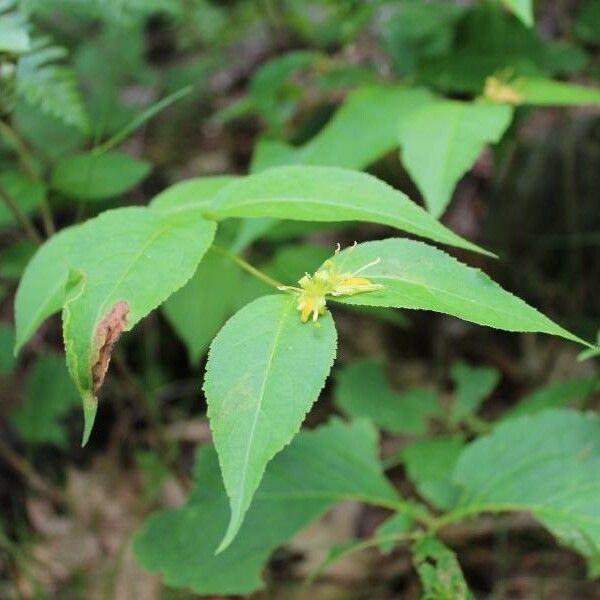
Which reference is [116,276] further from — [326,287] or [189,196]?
[189,196]

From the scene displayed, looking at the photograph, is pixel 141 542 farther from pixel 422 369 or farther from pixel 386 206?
pixel 422 369

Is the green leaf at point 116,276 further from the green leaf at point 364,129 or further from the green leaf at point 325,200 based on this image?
the green leaf at point 364,129

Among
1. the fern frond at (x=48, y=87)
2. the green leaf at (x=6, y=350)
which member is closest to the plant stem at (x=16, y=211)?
the fern frond at (x=48, y=87)

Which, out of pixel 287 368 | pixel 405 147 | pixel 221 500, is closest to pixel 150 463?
pixel 221 500

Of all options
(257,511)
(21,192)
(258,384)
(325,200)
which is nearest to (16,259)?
(21,192)

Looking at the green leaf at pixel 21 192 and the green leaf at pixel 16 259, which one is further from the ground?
the green leaf at pixel 21 192

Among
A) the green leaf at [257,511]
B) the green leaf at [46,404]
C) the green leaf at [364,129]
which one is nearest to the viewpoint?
the green leaf at [257,511]

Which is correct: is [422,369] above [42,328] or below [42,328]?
below

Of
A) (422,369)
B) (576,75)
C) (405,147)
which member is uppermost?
(405,147)

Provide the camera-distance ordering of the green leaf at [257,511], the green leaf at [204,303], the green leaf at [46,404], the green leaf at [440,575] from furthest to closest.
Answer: the green leaf at [46,404], the green leaf at [204,303], the green leaf at [257,511], the green leaf at [440,575]
